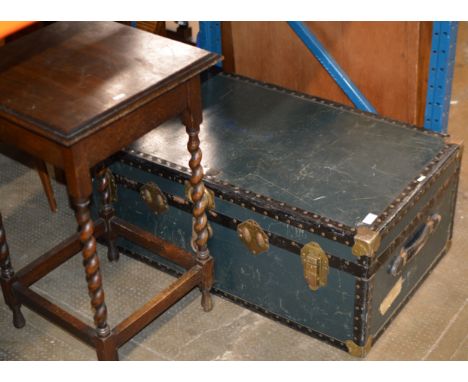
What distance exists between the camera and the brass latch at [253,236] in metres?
3.13

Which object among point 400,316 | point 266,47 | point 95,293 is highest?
point 266,47

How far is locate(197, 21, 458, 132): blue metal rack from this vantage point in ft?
11.4

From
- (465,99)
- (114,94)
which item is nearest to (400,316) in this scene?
(114,94)

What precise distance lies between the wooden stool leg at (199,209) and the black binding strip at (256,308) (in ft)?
0.31

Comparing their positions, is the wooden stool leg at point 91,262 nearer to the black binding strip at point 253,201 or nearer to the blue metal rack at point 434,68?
the black binding strip at point 253,201

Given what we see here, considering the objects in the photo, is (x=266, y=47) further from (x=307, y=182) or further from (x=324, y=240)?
(x=324, y=240)

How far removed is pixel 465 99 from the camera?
4891 mm

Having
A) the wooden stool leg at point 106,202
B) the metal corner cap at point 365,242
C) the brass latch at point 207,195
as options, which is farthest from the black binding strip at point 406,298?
the wooden stool leg at point 106,202

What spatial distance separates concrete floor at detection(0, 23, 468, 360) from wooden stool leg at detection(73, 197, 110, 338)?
356mm

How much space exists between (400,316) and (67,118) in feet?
5.30

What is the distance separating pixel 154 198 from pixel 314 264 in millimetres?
753

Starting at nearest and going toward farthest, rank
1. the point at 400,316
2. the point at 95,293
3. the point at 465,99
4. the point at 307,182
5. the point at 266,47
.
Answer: the point at 95,293
the point at 307,182
the point at 400,316
the point at 266,47
the point at 465,99

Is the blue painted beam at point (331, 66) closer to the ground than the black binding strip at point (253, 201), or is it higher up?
higher up

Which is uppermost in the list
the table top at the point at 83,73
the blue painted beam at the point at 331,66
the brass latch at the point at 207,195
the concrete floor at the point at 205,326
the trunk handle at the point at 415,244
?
the table top at the point at 83,73
